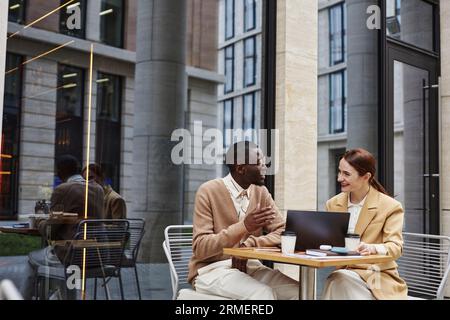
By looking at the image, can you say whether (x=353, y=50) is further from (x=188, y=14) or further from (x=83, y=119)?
(x=83, y=119)

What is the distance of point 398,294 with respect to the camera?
3.28m

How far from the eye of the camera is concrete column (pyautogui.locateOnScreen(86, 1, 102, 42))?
4.04 m

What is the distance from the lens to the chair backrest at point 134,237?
165 inches

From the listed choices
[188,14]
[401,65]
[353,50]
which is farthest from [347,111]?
[188,14]

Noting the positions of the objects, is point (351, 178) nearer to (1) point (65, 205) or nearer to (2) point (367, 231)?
(2) point (367, 231)

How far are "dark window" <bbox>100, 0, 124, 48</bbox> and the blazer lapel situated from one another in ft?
6.97

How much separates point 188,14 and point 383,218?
237 cm

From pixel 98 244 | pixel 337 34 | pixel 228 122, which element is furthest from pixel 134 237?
pixel 337 34

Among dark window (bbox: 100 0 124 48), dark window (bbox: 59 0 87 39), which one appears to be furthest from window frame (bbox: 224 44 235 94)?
dark window (bbox: 59 0 87 39)

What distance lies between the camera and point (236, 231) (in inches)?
121

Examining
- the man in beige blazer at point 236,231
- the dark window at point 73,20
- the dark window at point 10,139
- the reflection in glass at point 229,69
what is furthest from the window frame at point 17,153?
the reflection in glass at point 229,69

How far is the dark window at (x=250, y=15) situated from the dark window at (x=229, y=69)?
0.32 metres

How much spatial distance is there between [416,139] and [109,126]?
4222 millimetres

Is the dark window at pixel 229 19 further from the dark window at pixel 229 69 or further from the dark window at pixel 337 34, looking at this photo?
the dark window at pixel 337 34
